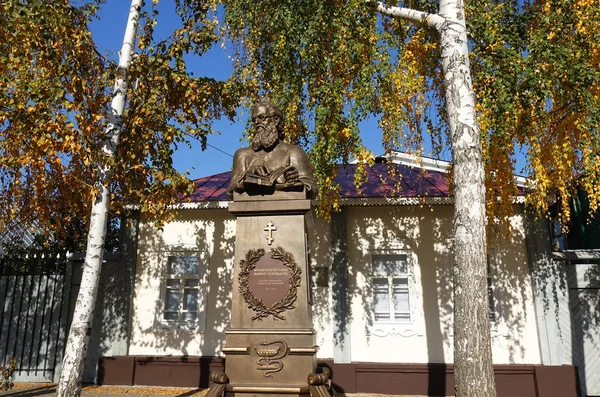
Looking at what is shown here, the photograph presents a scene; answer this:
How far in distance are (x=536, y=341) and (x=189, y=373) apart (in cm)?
746

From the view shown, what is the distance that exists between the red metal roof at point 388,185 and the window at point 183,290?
1554mm

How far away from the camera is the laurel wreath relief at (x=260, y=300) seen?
5.29 m

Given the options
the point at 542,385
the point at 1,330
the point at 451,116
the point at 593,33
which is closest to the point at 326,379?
the point at 451,116

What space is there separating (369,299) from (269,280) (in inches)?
217

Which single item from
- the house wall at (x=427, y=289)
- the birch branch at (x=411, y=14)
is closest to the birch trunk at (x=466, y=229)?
the birch branch at (x=411, y=14)

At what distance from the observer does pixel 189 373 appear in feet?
33.6

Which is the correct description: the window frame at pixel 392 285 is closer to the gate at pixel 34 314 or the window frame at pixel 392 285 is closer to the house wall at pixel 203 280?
the house wall at pixel 203 280

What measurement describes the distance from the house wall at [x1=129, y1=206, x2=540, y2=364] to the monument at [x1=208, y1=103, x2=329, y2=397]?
509 centimetres

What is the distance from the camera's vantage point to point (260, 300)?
536 cm

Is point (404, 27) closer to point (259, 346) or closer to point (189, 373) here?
point (259, 346)

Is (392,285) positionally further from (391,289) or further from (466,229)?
(466,229)

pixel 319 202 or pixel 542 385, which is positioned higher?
pixel 319 202

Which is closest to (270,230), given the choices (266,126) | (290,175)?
(290,175)

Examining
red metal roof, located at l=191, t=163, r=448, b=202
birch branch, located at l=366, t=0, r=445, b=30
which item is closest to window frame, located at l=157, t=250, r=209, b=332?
red metal roof, located at l=191, t=163, r=448, b=202
